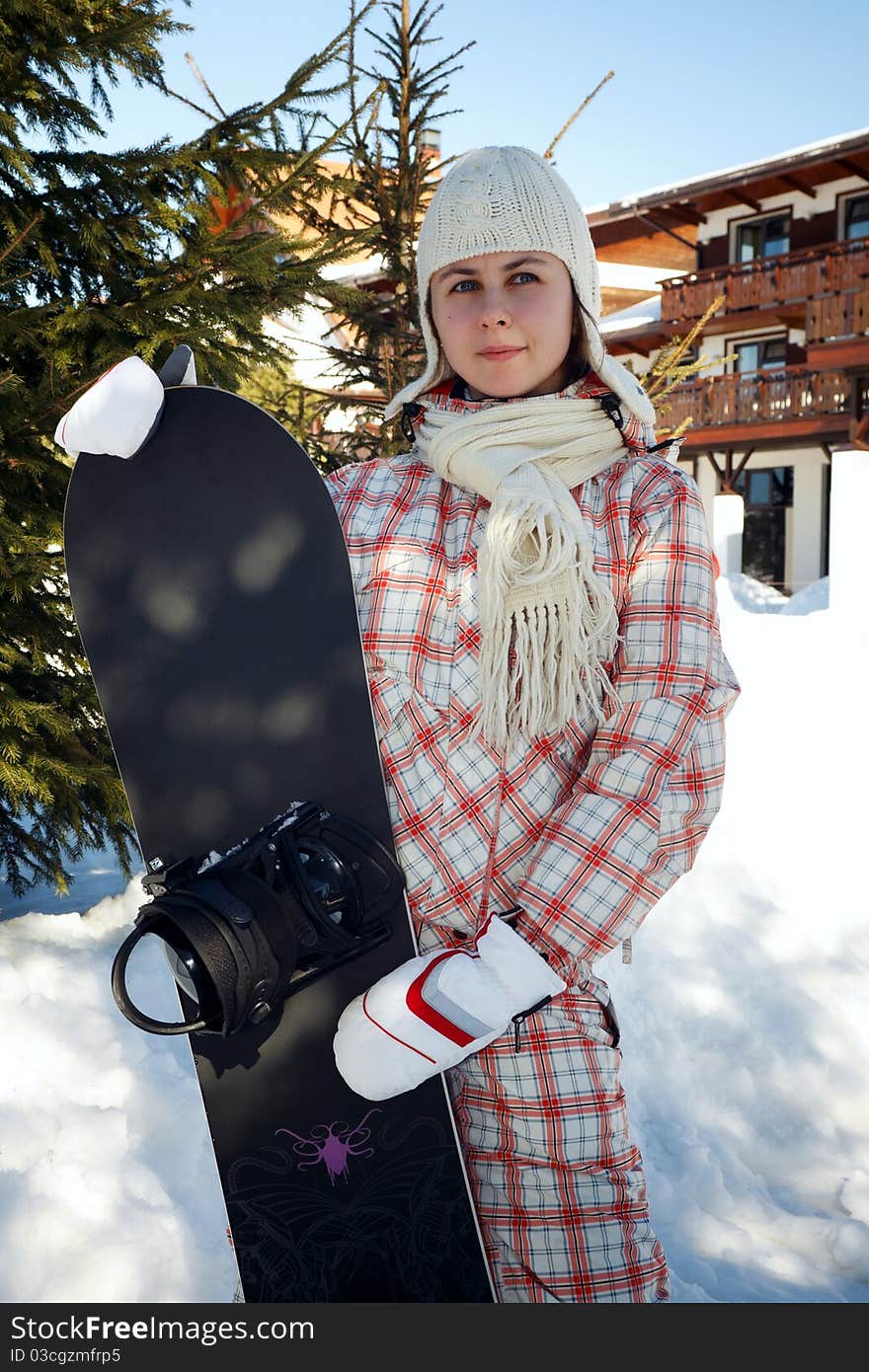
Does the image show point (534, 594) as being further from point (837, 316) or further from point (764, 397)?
point (764, 397)

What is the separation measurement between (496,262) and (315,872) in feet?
2.90

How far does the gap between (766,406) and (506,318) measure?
1696 centimetres

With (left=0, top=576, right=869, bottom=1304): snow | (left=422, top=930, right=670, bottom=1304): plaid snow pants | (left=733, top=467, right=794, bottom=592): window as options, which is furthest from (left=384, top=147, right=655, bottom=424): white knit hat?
(left=733, top=467, right=794, bottom=592): window

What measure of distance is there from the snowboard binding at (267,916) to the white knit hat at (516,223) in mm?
616

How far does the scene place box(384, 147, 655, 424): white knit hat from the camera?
140 cm

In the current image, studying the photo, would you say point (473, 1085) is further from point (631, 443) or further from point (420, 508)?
point (631, 443)

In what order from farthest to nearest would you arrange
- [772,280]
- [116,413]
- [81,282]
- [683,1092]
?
1. [772,280]
2. [81,282]
3. [683,1092]
4. [116,413]

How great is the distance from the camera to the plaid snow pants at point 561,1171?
133cm

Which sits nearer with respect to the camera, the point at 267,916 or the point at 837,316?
the point at 267,916

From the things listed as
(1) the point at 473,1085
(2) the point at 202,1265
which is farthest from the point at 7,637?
(1) the point at 473,1085

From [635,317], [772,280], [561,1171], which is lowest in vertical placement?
[561,1171]

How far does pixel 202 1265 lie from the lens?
2.12m

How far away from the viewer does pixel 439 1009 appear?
118cm

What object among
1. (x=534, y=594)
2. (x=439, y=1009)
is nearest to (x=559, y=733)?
(x=534, y=594)
